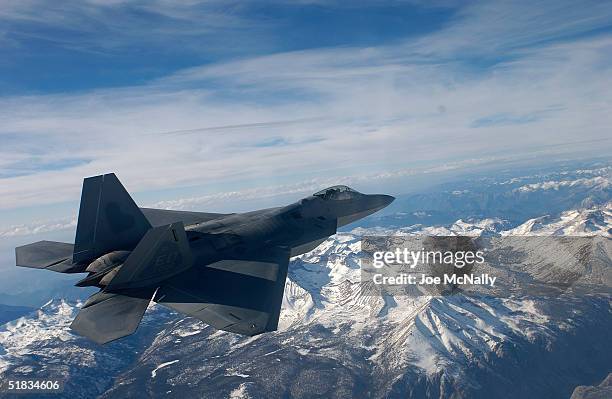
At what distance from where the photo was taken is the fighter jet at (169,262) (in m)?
19.9

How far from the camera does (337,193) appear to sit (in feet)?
132

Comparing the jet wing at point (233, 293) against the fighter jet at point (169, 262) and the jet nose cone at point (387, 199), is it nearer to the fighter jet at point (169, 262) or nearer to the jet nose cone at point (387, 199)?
the fighter jet at point (169, 262)

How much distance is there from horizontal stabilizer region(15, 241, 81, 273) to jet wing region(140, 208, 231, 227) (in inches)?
311

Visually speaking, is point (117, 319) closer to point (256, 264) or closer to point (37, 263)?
point (256, 264)

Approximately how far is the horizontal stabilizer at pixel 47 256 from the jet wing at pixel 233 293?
28.7ft

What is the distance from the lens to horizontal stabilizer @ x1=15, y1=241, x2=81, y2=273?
A: 26991 millimetres

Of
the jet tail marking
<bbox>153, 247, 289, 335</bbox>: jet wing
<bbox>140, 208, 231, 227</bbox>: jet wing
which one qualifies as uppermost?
<bbox>140, 208, 231, 227</bbox>: jet wing

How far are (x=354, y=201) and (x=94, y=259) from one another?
983 inches

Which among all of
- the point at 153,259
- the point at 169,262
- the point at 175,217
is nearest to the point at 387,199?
the point at 175,217

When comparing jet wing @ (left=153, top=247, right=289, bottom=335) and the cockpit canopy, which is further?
the cockpit canopy

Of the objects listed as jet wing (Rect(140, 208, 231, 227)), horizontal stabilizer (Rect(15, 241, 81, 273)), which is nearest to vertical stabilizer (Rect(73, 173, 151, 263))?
horizontal stabilizer (Rect(15, 241, 81, 273))

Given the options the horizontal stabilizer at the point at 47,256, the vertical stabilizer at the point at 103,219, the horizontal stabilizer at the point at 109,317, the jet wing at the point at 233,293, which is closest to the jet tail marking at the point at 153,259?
the horizontal stabilizer at the point at 109,317

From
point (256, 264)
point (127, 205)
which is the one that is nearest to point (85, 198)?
point (127, 205)

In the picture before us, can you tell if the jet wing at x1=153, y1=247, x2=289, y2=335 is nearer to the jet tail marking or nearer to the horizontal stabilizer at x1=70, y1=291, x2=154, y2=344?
the jet tail marking
